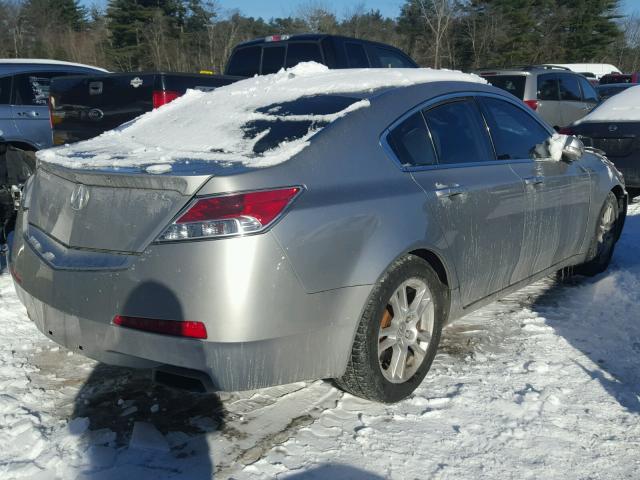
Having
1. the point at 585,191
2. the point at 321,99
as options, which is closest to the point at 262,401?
the point at 321,99

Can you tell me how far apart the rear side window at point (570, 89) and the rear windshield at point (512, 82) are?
111 cm

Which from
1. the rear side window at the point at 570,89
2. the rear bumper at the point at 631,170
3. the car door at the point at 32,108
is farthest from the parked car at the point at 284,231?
the rear side window at the point at 570,89

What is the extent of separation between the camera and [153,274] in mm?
2383

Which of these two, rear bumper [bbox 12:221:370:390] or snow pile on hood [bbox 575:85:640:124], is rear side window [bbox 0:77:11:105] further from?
snow pile on hood [bbox 575:85:640:124]

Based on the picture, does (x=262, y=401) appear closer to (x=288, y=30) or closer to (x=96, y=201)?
(x=96, y=201)

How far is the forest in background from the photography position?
118 ft

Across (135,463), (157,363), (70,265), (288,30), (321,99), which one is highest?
(288,30)

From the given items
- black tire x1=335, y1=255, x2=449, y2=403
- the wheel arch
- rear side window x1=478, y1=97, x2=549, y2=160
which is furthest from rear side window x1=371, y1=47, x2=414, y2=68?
black tire x1=335, y1=255, x2=449, y2=403

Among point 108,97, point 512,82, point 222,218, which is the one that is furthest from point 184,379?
point 512,82

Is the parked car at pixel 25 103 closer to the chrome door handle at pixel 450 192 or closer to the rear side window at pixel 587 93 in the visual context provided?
the chrome door handle at pixel 450 192

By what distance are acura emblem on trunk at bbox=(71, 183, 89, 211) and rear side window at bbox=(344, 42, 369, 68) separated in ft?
17.4

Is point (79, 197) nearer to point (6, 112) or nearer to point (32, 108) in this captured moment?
point (6, 112)

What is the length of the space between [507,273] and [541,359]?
0.54 m

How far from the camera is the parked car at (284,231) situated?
238 centimetres
